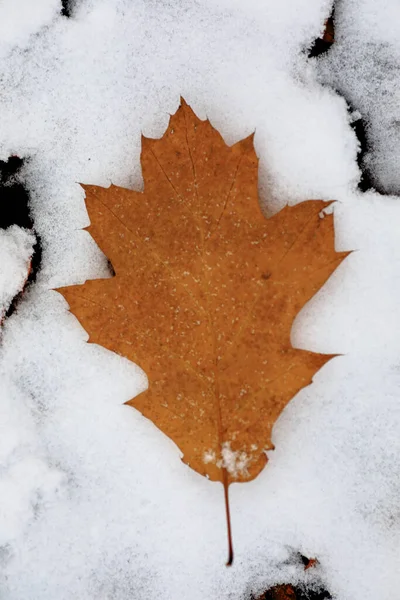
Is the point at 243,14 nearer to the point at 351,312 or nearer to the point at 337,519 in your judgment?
the point at 351,312

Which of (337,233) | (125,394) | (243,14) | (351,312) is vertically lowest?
(125,394)

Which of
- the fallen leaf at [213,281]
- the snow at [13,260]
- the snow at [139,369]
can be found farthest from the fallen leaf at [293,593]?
the snow at [13,260]

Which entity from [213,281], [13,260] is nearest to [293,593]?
[213,281]

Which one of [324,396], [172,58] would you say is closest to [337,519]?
[324,396]

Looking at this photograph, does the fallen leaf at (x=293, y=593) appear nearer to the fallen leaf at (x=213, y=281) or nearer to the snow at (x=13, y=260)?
the fallen leaf at (x=213, y=281)

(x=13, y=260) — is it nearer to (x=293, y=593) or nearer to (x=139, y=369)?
(x=139, y=369)

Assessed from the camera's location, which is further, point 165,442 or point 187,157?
point 165,442
